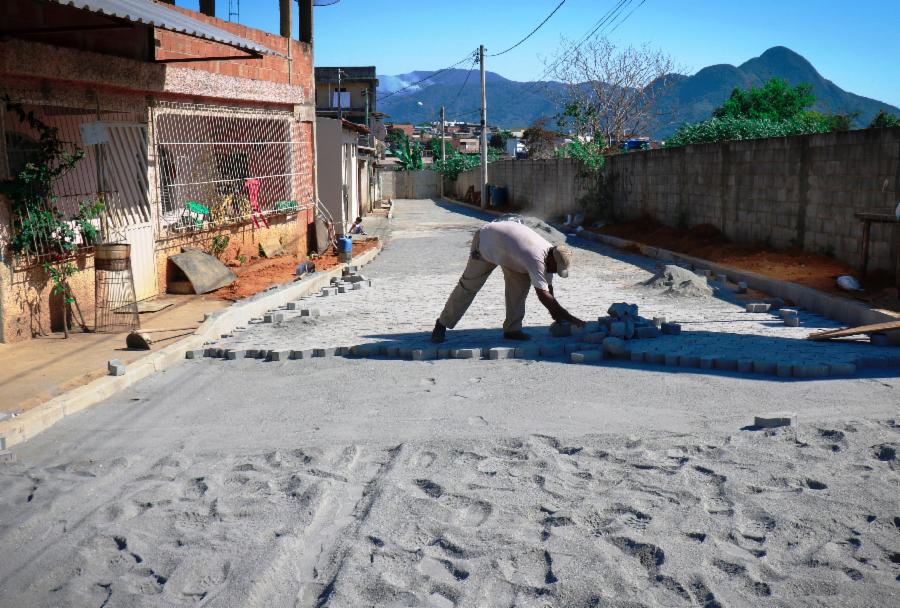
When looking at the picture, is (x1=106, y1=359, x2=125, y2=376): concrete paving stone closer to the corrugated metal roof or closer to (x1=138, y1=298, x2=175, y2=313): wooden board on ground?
the corrugated metal roof

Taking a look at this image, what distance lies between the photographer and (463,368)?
24.0ft

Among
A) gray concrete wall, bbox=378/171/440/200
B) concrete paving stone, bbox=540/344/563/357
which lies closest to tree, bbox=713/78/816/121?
gray concrete wall, bbox=378/171/440/200

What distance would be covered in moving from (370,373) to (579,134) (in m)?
32.0

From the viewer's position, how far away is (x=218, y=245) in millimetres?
13539

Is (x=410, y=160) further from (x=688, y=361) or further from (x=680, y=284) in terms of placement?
(x=688, y=361)

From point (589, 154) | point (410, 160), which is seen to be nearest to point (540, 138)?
point (410, 160)

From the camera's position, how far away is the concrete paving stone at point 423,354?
25.1 ft

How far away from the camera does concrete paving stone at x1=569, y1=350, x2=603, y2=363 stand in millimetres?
7379

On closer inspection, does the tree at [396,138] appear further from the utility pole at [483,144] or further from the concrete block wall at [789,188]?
the concrete block wall at [789,188]

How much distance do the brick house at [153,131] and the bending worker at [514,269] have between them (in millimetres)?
3467

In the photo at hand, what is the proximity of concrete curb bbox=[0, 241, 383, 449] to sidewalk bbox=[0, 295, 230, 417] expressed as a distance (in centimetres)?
24

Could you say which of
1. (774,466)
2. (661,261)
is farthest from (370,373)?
(661,261)

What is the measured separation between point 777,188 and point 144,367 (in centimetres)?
1028

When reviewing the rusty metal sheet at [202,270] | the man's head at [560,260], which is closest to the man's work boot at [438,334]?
the man's head at [560,260]
